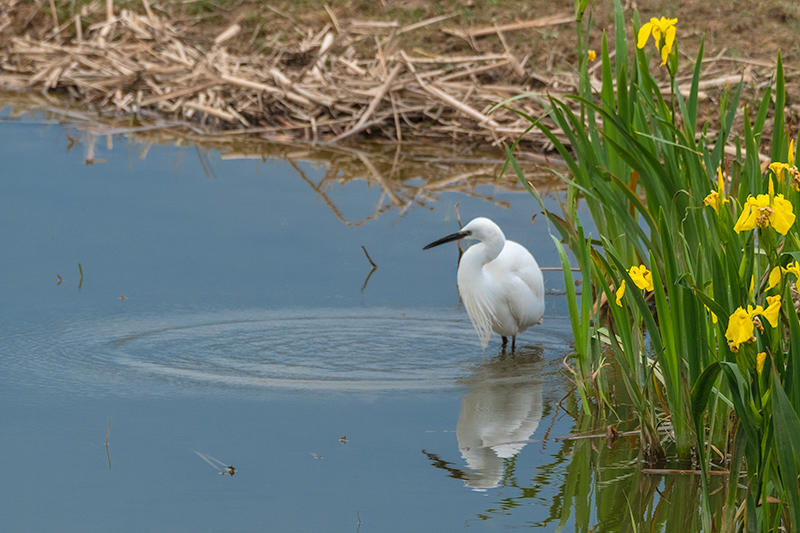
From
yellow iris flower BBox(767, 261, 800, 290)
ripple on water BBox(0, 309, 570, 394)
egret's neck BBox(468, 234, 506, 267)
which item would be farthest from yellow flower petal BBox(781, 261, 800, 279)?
egret's neck BBox(468, 234, 506, 267)

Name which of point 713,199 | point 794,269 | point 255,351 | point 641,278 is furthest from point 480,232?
point 794,269

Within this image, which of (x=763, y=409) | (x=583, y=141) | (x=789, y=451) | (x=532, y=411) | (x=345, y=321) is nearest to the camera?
(x=789, y=451)

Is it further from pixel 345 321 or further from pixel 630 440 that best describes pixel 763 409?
pixel 345 321

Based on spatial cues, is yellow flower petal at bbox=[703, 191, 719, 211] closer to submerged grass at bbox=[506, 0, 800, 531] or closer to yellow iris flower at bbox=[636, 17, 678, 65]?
submerged grass at bbox=[506, 0, 800, 531]

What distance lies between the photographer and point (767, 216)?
1.75m

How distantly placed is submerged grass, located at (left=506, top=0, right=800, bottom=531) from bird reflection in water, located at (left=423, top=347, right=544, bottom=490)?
286 millimetres

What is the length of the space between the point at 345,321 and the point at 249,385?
2.96 feet

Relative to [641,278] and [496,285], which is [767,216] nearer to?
[641,278]

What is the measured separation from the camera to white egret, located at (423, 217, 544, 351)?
4.72 m

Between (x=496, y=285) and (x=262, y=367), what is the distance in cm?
131

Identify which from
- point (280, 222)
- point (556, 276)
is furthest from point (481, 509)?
point (280, 222)

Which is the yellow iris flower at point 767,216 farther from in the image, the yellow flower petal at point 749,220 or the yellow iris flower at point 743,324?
the yellow iris flower at point 743,324

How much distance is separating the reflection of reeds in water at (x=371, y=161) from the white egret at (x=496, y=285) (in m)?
1.65

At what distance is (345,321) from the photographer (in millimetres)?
4789
